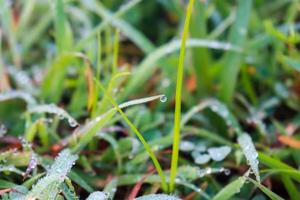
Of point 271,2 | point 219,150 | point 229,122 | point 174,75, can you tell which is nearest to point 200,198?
point 219,150

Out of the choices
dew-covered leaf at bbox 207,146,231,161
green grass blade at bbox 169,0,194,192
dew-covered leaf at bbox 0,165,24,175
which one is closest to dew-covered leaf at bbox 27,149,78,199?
dew-covered leaf at bbox 0,165,24,175

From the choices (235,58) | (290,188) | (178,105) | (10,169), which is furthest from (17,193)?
(235,58)

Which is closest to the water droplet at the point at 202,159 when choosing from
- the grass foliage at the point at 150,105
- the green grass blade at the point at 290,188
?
the grass foliage at the point at 150,105

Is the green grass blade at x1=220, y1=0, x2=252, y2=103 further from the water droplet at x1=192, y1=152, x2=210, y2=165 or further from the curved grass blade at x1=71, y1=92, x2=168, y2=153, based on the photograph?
the curved grass blade at x1=71, y1=92, x2=168, y2=153

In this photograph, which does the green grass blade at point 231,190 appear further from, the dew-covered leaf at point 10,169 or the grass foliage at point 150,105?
the dew-covered leaf at point 10,169

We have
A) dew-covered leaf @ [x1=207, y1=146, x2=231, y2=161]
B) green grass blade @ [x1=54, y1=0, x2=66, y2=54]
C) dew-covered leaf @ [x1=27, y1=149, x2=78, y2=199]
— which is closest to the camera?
dew-covered leaf @ [x1=27, y1=149, x2=78, y2=199]

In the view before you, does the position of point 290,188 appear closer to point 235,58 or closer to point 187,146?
point 187,146
